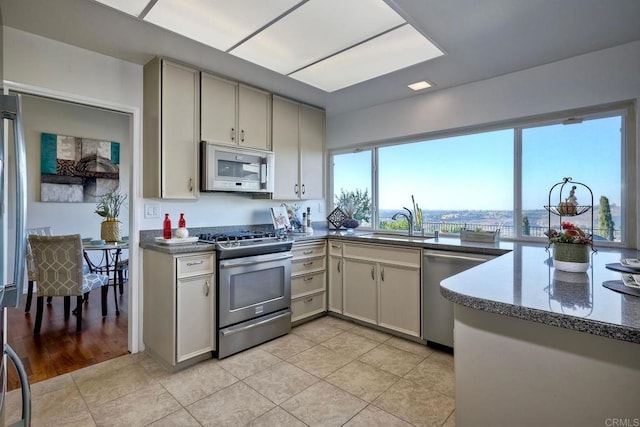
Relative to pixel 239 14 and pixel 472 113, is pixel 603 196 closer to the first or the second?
pixel 472 113

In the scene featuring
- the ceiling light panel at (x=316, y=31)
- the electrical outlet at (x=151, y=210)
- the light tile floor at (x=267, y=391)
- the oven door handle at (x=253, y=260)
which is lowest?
the light tile floor at (x=267, y=391)

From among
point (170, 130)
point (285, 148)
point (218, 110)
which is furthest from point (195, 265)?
point (285, 148)

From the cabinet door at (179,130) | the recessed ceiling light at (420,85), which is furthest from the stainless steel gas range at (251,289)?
the recessed ceiling light at (420,85)

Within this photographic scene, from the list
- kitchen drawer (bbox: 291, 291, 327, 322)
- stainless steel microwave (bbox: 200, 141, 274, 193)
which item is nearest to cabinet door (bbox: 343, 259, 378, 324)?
kitchen drawer (bbox: 291, 291, 327, 322)

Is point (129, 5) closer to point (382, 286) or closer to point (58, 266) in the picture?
point (58, 266)

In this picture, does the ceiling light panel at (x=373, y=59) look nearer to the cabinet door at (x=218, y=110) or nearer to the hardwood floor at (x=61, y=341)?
the cabinet door at (x=218, y=110)

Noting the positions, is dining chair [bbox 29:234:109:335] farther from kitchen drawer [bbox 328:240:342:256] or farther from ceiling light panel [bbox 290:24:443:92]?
ceiling light panel [bbox 290:24:443:92]

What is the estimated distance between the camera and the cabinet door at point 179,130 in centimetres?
253

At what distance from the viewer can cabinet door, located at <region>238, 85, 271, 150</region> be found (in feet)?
9.93

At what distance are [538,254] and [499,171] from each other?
117 centimetres

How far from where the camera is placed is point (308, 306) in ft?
10.7

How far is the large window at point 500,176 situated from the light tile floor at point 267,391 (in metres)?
1.38

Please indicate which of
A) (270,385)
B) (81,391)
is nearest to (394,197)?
(270,385)

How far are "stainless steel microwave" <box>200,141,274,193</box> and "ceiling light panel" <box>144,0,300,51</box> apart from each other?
0.93 m
